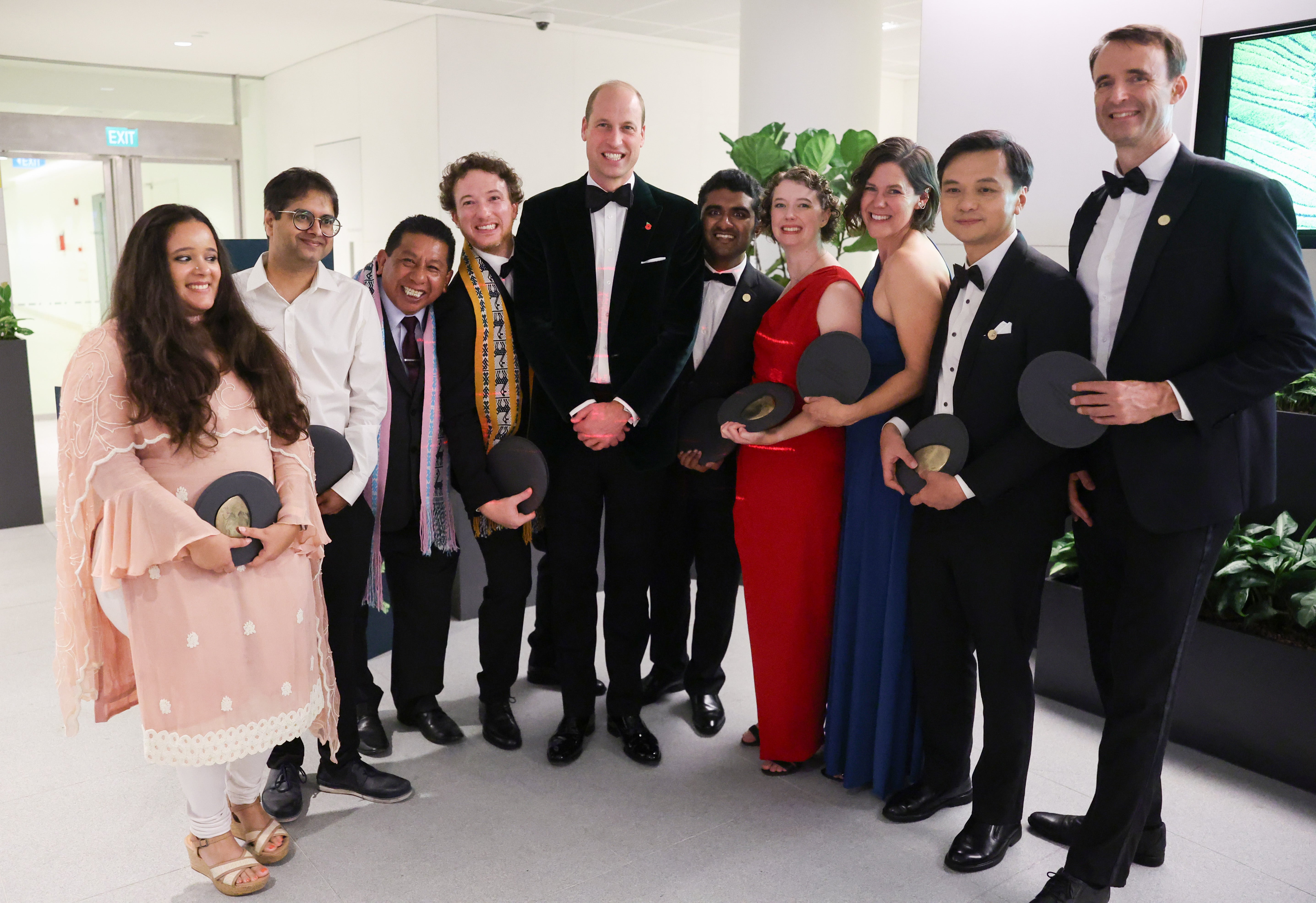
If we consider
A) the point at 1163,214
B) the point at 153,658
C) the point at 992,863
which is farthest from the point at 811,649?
the point at 153,658

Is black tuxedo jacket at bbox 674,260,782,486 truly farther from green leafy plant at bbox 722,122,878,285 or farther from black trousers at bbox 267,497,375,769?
green leafy plant at bbox 722,122,878,285

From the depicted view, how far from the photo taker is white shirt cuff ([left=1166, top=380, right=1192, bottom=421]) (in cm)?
200

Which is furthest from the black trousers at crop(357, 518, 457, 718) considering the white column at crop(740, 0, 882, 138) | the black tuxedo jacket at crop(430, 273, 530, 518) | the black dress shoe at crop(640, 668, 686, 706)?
the white column at crop(740, 0, 882, 138)

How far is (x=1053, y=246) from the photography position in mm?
4602

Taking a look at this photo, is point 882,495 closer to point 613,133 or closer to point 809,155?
point 613,133

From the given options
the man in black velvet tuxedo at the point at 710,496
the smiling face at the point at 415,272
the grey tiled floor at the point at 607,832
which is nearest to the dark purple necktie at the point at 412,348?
the smiling face at the point at 415,272

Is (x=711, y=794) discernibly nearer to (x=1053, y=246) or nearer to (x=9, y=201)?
(x=1053, y=246)

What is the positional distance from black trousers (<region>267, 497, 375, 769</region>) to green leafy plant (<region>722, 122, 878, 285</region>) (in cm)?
275

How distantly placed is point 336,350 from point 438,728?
50.3 inches

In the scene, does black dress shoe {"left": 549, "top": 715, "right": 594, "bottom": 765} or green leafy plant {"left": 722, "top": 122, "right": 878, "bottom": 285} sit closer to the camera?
black dress shoe {"left": 549, "top": 715, "right": 594, "bottom": 765}

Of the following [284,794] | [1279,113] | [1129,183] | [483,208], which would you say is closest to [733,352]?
[483,208]

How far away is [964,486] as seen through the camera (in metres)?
2.29

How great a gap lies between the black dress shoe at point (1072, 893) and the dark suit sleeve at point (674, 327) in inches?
60.2

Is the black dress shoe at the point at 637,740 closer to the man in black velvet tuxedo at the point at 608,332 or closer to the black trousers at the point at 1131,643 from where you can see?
the man in black velvet tuxedo at the point at 608,332
